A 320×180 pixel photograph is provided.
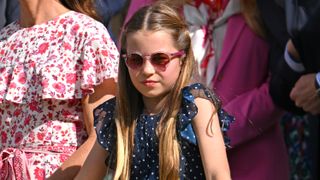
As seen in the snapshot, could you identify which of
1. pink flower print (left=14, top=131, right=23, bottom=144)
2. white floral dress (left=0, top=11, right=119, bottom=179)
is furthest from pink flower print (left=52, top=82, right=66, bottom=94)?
pink flower print (left=14, top=131, right=23, bottom=144)

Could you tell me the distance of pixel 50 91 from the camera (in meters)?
3.62

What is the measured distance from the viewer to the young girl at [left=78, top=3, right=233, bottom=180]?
128 inches

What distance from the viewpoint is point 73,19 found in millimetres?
3748

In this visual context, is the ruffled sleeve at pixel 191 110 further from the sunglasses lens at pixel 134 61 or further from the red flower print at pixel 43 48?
the red flower print at pixel 43 48

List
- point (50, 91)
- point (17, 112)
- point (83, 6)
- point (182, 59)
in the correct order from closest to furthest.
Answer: point (182, 59), point (50, 91), point (17, 112), point (83, 6)

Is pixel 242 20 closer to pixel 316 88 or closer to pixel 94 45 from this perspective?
pixel 316 88

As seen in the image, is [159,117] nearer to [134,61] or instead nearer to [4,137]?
[134,61]

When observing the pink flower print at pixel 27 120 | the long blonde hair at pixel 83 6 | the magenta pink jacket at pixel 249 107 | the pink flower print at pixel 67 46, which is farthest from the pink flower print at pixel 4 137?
the magenta pink jacket at pixel 249 107

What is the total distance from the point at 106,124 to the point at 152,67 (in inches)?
11.5

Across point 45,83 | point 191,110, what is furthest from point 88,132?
point 191,110

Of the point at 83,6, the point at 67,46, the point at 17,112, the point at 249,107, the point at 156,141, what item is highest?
the point at 83,6

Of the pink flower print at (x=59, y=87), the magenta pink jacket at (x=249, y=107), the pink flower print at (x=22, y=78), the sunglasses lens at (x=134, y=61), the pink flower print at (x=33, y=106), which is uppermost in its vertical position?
the sunglasses lens at (x=134, y=61)

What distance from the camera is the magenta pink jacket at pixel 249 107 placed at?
448 cm

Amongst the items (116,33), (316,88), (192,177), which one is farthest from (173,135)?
(116,33)
